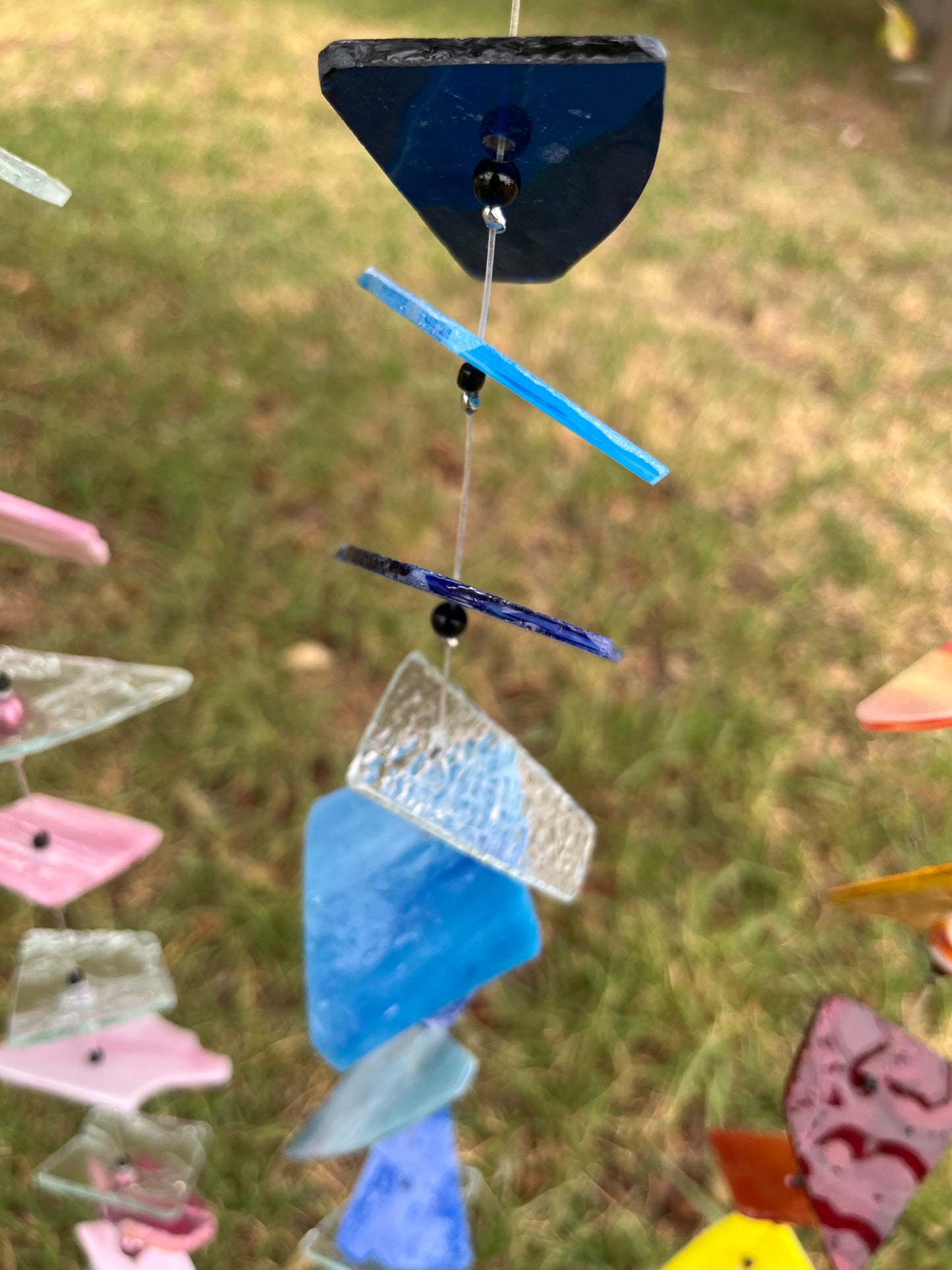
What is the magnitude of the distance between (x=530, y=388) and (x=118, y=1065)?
1.83 ft

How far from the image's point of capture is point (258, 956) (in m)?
1.06

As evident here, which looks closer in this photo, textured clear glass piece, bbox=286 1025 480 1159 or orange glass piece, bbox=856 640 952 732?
orange glass piece, bbox=856 640 952 732

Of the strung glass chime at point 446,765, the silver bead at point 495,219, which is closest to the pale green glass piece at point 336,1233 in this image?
the strung glass chime at point 446,765

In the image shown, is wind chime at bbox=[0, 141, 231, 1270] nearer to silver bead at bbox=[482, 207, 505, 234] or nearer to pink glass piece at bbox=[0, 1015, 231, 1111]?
pink glass piece at bbox=[0, 1015, 231, 1111]

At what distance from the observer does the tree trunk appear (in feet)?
8.21

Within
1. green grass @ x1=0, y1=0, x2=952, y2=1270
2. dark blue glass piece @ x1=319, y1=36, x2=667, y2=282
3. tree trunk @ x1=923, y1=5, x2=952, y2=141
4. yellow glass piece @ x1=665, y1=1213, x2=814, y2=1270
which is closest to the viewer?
dark blue glass piece @ x1=319, y1=36, x2=667, y2=282

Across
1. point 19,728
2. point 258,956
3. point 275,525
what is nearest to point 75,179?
point 275,525

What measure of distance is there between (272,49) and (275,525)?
80.9 inches

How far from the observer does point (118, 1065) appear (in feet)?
2.18

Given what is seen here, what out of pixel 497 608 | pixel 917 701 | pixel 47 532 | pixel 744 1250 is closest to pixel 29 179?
pixel 47 532

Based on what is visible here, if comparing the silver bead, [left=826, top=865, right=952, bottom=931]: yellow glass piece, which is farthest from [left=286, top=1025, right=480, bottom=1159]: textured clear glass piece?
the silver bead

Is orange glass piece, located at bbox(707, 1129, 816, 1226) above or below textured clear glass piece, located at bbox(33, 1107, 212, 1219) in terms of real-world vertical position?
above

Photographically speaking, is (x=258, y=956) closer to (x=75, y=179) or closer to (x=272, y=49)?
(x=75, y=179)

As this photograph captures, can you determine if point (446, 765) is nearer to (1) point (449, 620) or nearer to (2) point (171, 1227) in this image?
(1) point (449, 620)
